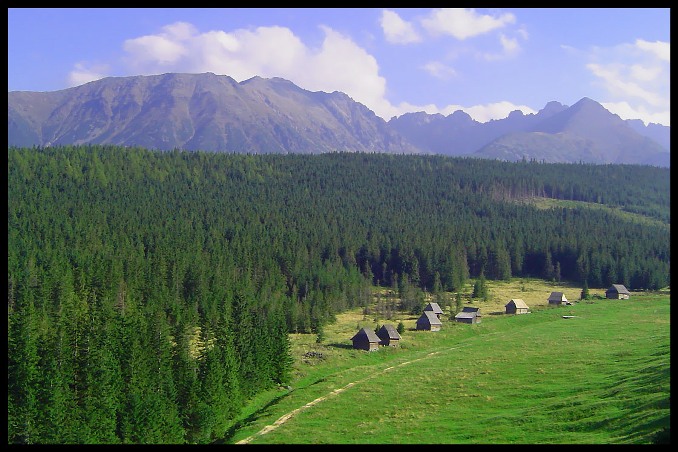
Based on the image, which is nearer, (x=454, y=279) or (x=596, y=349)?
(x=596, y=349)

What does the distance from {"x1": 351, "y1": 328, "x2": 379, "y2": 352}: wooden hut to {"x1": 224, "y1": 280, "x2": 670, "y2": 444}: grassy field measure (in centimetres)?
132

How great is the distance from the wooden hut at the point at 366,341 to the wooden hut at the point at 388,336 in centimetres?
188

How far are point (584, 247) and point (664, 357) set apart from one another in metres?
128

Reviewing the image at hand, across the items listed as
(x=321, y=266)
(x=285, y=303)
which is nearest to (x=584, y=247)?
(x=321, y=266)

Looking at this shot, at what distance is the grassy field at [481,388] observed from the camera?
156 ft

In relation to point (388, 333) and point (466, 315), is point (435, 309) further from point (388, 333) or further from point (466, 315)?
point (388, 333)

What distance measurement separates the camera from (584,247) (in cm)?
18838

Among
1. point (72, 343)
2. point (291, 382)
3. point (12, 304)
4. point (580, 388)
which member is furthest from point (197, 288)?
point (580, 388)

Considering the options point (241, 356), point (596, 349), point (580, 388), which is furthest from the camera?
point (596, 349)

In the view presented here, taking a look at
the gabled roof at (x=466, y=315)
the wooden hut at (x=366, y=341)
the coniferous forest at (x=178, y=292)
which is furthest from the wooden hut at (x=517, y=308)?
the wooden hut at (x=366, y=341)

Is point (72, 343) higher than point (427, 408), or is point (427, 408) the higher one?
point (72, 343)

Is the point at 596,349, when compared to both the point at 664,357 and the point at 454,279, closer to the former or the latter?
the point at 664,357

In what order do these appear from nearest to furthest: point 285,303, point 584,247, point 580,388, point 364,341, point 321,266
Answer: point 580,388 < point 364,341 < point 285,303 < point 321,266 < point 584,247

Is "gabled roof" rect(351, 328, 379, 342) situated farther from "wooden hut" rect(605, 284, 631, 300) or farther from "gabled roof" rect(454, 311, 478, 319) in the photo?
"wooden hut" rect(605, 284, 631, 300)
